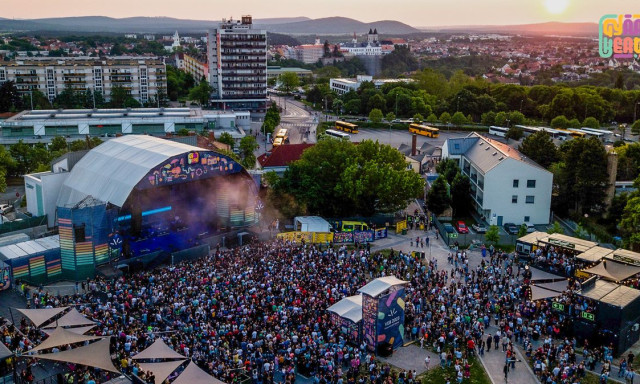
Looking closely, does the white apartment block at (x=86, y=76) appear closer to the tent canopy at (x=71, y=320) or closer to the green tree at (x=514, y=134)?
the green tree at (x=514, y=134)

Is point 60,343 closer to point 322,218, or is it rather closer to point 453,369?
point 453,369

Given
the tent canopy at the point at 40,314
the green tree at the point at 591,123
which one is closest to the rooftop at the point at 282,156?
the tent canopy at the point at 40,314

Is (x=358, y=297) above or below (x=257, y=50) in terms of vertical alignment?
below

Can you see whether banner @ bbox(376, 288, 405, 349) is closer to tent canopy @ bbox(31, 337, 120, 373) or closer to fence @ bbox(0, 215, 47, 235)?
tent canopy @ bbox(31, 337, 120, 373)

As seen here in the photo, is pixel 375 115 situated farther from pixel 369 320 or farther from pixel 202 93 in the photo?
Result: pixel 369 320

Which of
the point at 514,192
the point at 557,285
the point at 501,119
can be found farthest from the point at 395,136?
the point at 557,285

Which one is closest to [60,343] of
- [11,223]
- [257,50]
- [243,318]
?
[243,318]
